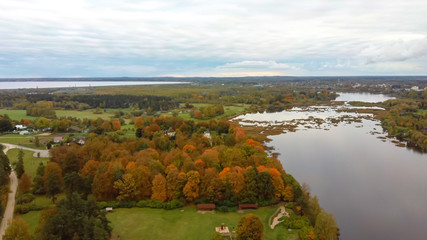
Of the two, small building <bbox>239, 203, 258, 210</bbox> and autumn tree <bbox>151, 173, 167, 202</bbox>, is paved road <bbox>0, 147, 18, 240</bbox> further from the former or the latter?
small building <bbox>239, 203, 258, 210</bbox>

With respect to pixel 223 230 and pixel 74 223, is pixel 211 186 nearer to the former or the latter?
pixel 223 230

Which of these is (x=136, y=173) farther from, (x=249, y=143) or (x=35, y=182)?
(x=249, y=143)

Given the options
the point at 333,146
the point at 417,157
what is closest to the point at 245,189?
the point at 333,146

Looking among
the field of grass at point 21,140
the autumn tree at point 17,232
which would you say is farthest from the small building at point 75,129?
the autumn tree at point 17,232

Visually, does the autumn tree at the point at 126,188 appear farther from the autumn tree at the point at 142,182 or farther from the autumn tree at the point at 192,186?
the autumn tree at the point at 192,186

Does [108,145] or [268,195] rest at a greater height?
[108,145]

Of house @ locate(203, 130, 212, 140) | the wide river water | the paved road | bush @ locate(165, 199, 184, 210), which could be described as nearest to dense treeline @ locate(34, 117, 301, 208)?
bush @ locate(165, 199, 184, 210)

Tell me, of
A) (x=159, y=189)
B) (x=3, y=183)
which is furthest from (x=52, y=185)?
(x=159, y=189)
